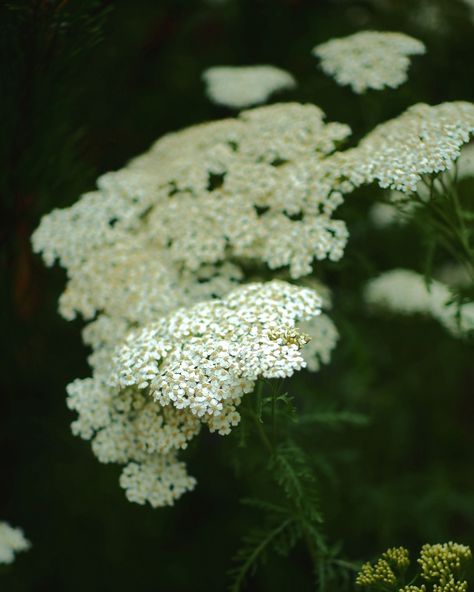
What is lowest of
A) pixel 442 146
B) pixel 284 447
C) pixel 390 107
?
pixel 284 447

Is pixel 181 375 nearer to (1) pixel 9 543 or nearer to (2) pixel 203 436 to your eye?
(1) pixel 9 543

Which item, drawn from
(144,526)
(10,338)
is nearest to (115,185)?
(10,338)

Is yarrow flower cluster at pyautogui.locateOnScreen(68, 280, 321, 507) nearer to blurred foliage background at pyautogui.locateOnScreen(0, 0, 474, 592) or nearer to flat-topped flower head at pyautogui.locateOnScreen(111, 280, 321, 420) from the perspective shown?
flat-topped flower head at pyautogui.locateOnScreen(111, 280, 321, 420)

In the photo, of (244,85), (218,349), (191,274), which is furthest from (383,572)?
(244,85)

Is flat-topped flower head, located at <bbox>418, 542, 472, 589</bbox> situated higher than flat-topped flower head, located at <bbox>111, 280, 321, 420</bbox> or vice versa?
flat-topped flower head, located at <bbox>111, 280, 321, 420</bbox>

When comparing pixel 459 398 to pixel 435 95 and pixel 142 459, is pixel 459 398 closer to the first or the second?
pixel 435 95

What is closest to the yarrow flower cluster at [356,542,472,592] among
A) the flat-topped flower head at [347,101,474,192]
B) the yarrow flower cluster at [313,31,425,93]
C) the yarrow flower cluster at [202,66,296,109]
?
the flat-topped flower head at [347,101,474,192]

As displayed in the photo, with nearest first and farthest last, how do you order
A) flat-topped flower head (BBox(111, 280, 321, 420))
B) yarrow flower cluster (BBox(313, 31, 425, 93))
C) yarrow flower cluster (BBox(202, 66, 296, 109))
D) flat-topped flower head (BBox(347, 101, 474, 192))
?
flat-topped flower head (BBox(111, 280, 321, 420)) < flat-topped flower head (BBox(347, 101, 474, 192)) < yarrow flower cluster (BBox(313, 31, 425, 93)) < yarrow flower cluster (BBox(202, 66, 296, 109))
